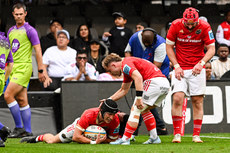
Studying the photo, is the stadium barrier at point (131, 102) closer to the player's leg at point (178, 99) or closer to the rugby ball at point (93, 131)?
the player's leg at point (178, 99)

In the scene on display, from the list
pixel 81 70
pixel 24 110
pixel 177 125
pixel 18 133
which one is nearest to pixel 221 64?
pixel 81 70

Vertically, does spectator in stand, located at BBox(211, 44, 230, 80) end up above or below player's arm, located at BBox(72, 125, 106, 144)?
above

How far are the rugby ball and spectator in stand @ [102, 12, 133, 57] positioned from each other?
5565mm

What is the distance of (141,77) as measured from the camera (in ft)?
24.6

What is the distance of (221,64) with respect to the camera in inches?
504

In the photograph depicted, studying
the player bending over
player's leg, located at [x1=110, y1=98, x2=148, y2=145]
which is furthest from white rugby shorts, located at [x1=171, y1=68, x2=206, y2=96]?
player's leg, located at [x1=110, y1=98, x2=148, y2=145]

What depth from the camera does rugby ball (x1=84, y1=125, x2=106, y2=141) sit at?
7910mm

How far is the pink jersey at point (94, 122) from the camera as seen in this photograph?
7.77 meters

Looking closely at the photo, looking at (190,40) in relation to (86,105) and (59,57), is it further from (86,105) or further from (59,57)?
(59,57)

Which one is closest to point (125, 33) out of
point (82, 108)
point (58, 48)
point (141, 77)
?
point (58, 48)

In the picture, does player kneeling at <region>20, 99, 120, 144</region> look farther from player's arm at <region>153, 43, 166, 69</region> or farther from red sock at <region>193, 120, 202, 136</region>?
player's arm at <region>153, 43, 166, 69</region>

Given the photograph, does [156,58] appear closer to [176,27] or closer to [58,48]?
[176,27]

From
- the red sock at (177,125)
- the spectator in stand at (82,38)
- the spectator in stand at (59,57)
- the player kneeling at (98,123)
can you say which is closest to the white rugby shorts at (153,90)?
the player kneeling at (98,123)

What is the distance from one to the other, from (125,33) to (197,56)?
16.5 feet
